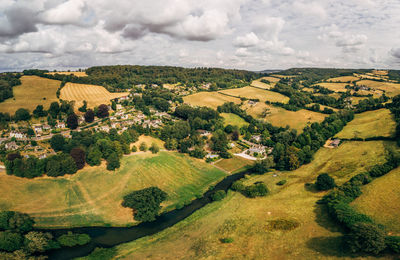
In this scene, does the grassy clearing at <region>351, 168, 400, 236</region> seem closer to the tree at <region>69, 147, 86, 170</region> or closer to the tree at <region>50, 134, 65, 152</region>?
the tree at <region>69, 147, 86, 170</region>

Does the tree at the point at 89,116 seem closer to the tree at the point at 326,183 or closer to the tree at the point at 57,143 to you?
the tree at the point at 57,143

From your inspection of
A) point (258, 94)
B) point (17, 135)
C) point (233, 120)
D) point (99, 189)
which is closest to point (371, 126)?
point (233, 120)

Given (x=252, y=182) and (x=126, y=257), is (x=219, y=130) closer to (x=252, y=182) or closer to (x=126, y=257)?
(x=252, y=182)

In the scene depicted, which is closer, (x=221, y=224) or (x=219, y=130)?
(x=221, y=224)

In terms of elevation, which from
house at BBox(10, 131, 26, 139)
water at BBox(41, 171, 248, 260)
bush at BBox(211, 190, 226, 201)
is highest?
house at BBox(10, 131, 26, 139)

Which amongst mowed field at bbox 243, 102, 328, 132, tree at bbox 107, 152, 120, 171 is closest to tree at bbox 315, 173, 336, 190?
mowed field at bbox 243, 102, 328, 132

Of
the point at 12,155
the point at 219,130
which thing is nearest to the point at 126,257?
the point at 12,155

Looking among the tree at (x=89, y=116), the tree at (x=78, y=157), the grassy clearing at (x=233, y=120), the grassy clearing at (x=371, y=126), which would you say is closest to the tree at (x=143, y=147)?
the tree at (x=78, y=157)
